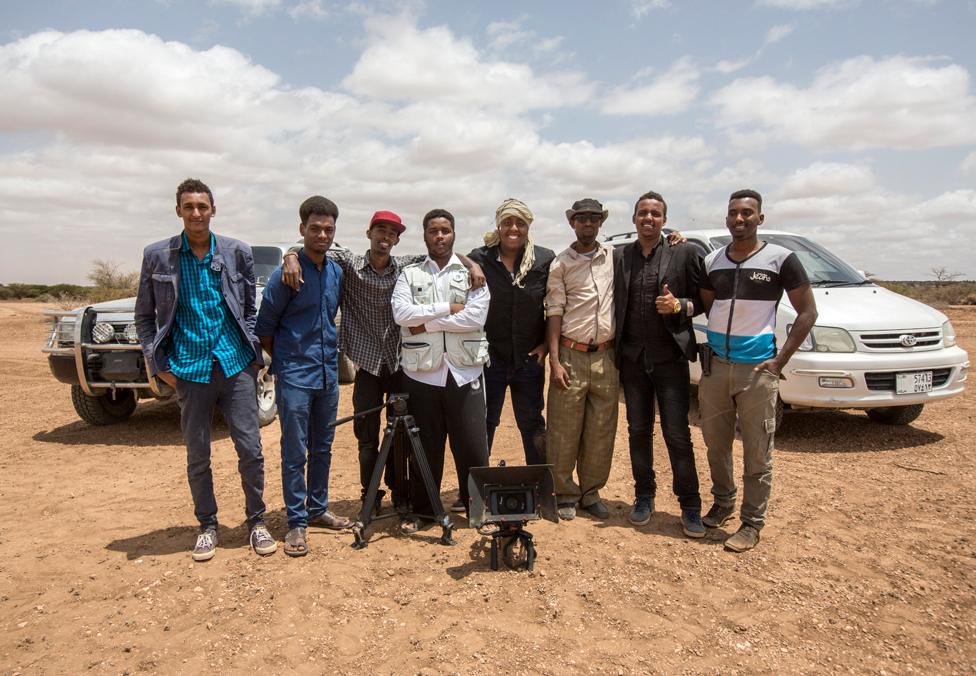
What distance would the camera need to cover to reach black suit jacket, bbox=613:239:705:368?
13.8 ft

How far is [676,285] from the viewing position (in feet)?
14.0

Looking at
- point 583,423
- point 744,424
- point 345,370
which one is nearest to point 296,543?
point 583,423

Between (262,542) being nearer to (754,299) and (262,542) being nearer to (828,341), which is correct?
(754,299)

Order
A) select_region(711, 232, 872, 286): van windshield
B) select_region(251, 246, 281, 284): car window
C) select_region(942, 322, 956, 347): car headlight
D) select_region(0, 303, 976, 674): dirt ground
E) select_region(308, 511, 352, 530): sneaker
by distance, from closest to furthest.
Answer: select_region(0, 303, 976, 674): dirt ground < select_region(308, 511, 352, 530): sneaker < select_region(942, 322, 956, 347): car headlight < select_region(711, 232, 872, 286): van windshield < select_region(251, 246, 281, 284): car window

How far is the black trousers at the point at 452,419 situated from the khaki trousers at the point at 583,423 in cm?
57

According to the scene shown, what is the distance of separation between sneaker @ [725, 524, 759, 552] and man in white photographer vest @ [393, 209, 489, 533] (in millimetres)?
1567

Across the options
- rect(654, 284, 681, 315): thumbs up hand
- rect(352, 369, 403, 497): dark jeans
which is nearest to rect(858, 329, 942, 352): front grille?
rect(654, 284, 681, 315): thumbs up hand

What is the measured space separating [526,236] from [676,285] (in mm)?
1001

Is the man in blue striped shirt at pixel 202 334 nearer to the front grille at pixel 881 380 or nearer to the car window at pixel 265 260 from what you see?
the car window at pixel 265 260

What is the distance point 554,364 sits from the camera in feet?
14.7

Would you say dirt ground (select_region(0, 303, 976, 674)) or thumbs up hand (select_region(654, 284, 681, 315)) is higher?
thumbs up hand (select_region(654, 284, 681, 315))

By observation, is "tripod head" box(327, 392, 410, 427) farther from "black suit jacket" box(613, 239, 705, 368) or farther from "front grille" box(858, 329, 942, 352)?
"front grille" box(858, 329, 942, 352)

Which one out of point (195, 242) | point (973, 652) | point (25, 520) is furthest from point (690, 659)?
point (25, 520)

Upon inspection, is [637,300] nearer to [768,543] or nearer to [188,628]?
[768,543]
